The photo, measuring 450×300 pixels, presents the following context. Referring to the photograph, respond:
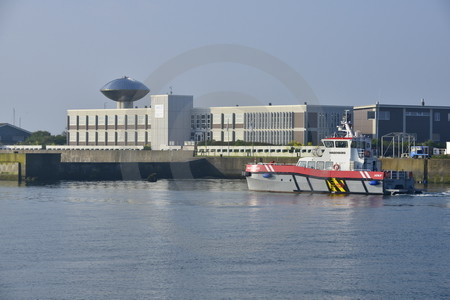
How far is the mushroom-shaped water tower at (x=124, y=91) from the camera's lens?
14938cm

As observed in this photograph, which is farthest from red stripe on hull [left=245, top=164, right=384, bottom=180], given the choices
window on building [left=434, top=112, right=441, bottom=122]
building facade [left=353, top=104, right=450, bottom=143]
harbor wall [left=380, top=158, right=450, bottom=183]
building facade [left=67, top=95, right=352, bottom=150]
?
window on building [left=434, top=112, right=441, bottom=122]

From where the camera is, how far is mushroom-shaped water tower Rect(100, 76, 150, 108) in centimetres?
14938

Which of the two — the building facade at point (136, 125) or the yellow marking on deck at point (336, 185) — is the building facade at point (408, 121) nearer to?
the building facade at point (136, 125)

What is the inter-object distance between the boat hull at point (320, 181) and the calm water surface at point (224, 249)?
17.0ft

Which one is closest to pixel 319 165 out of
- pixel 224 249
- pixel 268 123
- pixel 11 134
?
pixel 224 249

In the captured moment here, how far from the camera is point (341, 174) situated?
71875 millimetres

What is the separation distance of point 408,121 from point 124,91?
172ft

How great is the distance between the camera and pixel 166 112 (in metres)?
139

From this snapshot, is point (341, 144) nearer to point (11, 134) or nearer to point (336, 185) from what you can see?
point (336, 185)

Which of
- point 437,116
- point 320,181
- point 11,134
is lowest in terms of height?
point 320,181

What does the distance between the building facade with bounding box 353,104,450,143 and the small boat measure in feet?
198

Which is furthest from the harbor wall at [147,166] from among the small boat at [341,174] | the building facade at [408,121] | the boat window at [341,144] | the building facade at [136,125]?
the building facade at [408,121]

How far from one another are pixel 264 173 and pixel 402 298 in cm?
4464

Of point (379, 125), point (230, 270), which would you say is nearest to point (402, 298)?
point (230, 270)
